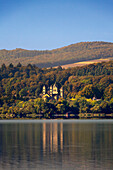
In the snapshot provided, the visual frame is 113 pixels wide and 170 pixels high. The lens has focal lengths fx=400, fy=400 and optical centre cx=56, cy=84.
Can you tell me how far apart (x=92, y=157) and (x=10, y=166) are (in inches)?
345

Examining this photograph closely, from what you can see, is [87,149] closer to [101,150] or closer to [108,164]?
[101,150]

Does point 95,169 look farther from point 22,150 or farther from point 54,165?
point 22,150

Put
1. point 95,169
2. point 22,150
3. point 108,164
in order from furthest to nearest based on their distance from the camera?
point 22,150
point 108,164
point 95,169

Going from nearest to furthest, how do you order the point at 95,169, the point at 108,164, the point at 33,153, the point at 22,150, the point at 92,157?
→ 1. the point at 95,169
2. the point at 108,164
3. the point at 92,157
4. the point at 33,153
5. the point at 22,150

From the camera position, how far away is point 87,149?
44625 millimetres

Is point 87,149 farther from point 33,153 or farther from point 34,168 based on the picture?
point 34,168

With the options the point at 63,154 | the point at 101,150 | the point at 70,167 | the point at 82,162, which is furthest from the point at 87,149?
the point at 70,167

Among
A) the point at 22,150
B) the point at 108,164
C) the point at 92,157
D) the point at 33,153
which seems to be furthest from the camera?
the point at 22,150

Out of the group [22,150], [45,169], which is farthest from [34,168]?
[22,150]

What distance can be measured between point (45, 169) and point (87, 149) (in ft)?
45.0

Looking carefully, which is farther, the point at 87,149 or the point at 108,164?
the point at 87,149

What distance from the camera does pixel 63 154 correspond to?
133 ft

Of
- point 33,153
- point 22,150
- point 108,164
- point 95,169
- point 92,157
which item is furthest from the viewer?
point 22,150

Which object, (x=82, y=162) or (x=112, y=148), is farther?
(x=112, y=148)
